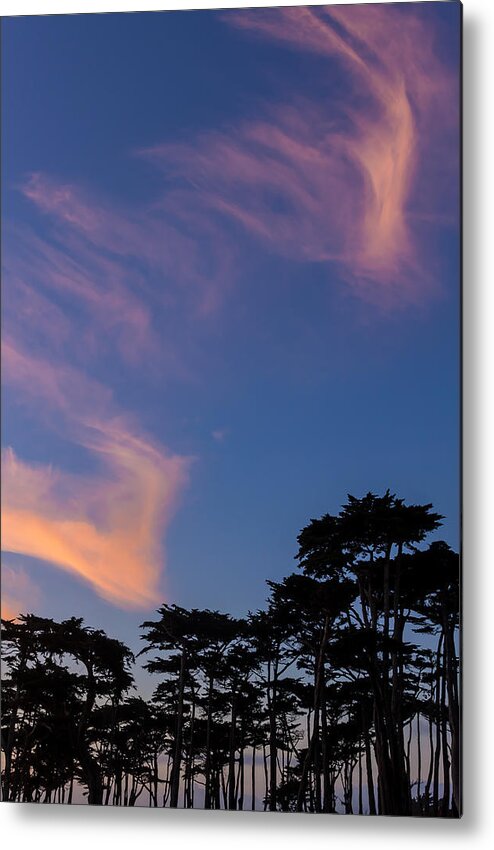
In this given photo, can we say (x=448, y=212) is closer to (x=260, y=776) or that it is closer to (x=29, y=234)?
(x=29, y=234)

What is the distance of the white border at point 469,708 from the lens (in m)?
3.57

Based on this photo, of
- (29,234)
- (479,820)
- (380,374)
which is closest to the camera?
(479,820)

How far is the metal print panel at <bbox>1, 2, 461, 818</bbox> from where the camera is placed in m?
3.67

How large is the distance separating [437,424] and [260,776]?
1.28 metres

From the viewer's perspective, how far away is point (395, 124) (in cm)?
385

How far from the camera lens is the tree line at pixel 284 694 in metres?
3.60

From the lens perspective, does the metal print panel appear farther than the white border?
Yes

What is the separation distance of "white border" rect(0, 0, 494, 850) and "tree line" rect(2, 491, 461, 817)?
0.18 feet

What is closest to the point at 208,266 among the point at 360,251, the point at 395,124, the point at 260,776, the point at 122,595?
the point at 360,251

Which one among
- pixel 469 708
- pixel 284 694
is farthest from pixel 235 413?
pixel 469 708

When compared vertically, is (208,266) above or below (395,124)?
below

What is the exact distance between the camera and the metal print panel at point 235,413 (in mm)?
3674

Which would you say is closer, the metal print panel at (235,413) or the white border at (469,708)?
the white border at (469,708)

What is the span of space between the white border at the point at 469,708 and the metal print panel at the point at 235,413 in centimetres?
6
